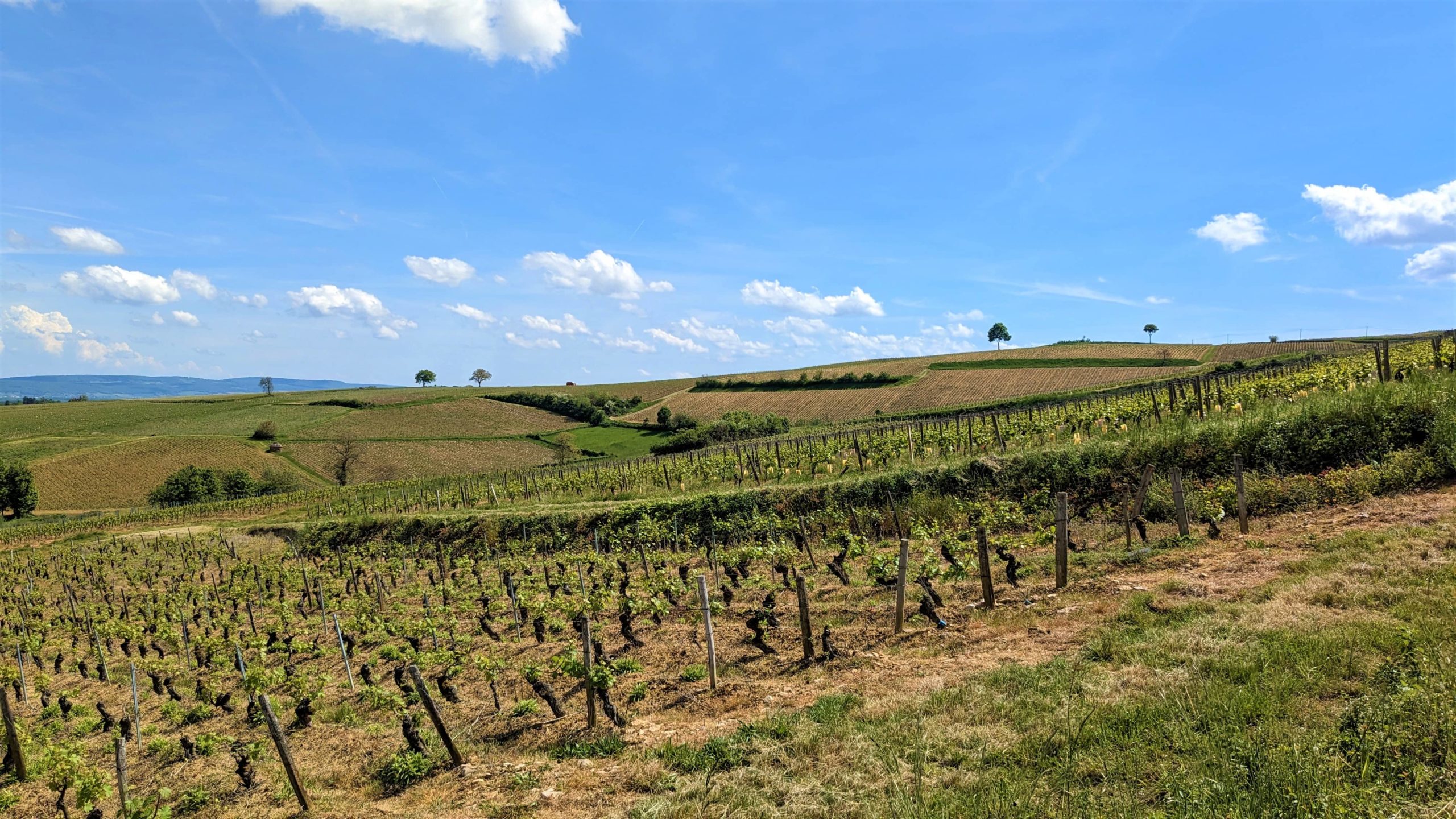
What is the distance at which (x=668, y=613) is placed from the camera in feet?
A: 43.9

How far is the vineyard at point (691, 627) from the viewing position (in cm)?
754

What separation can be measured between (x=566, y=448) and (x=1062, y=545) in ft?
213

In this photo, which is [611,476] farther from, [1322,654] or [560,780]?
[1322,654]

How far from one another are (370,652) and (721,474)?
17.5 metres

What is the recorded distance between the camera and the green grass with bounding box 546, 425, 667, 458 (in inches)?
2702

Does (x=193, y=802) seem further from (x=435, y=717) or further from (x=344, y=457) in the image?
(x=344, y=457)

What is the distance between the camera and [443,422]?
3455 inches

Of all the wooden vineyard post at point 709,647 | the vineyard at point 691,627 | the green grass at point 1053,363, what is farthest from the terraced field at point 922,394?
the wooden vineyard post at point 709,647

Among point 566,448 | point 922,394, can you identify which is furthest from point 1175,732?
point 566,448

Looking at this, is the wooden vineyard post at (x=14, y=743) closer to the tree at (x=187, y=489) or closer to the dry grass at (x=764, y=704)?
the dry grass at (x=764, y=704)

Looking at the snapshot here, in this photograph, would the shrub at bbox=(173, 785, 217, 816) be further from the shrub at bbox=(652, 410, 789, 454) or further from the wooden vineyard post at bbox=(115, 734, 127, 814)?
the shrub at bbox=(652, 410, 789, 454)

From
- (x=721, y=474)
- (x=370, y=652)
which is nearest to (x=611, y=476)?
(x=721, y=474)

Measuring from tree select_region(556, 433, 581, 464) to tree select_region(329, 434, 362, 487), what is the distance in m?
20.7

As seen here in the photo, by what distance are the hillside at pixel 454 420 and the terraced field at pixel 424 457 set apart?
217mm
